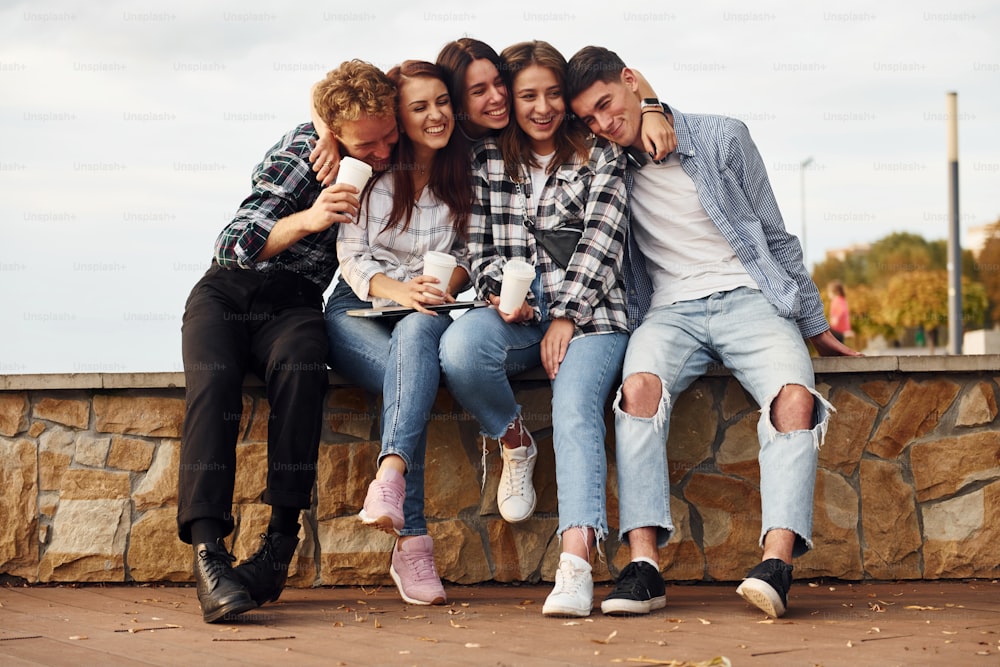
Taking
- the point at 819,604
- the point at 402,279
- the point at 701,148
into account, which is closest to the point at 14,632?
the point at 402,279

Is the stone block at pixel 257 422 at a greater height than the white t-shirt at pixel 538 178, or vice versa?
the white t-shirt at pixel 538 178

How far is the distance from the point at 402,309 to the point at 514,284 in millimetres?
416

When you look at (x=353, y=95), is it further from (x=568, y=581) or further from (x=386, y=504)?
(x=568, y=581)

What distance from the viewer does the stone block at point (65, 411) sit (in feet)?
12.9

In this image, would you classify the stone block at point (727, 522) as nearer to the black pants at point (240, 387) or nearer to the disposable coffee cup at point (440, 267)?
the disposable coffee cup at point (440, 267)

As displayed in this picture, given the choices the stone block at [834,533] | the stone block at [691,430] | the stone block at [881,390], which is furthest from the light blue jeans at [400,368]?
the stone block at [881,390]

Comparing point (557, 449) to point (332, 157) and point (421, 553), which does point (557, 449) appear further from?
point (332, 157)

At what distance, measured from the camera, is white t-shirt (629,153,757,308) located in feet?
12.1

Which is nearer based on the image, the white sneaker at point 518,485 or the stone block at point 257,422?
the white sneaker at point 518,485

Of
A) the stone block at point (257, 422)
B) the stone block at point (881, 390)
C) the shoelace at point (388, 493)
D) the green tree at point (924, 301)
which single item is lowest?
the shoelace at point (388, 493)

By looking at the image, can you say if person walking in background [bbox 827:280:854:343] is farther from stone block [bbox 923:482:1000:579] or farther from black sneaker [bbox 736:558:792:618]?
black sneaker [bbox 736:558:792:618]

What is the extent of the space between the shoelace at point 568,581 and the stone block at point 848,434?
1.19 meters

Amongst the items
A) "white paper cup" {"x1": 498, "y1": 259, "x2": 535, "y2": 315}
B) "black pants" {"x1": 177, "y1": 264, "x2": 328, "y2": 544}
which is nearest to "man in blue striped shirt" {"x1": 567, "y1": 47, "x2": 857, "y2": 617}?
"white paper cup" {"x1": 498, "y1": 259, "x2": 535, "y2": 315}

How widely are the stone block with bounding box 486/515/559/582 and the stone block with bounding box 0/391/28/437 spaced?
182cm
